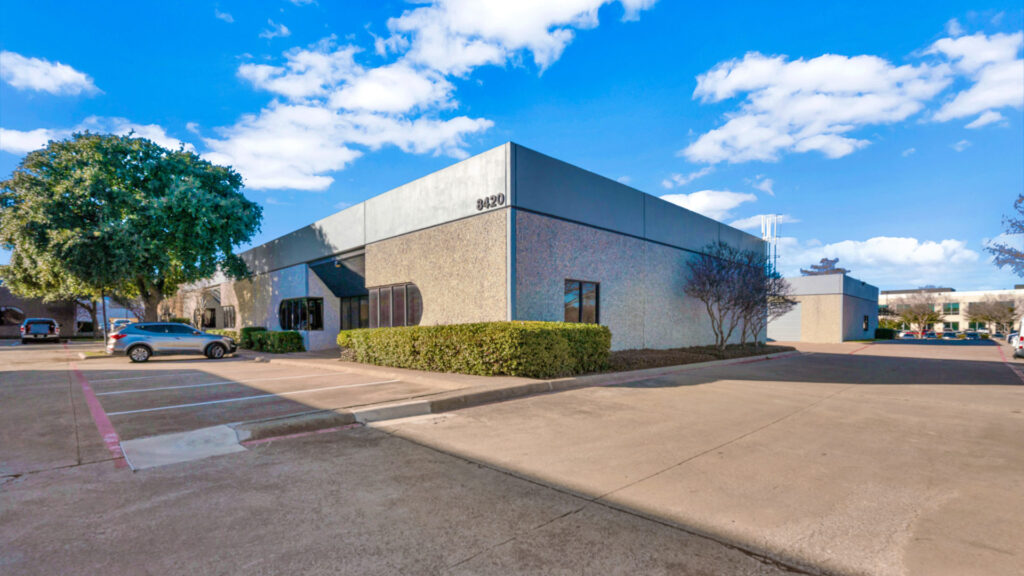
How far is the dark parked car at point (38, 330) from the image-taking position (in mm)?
32656

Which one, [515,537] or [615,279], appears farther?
[615,279]

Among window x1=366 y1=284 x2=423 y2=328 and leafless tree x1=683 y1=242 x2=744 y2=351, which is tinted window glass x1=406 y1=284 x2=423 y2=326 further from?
leafless tree x1=683 y1=242 x2=744 y2=351

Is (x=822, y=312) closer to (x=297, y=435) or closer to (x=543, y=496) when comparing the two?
(x=543, y=496)

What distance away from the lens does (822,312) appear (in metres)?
37.6

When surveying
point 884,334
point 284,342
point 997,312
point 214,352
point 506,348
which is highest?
point 506,348

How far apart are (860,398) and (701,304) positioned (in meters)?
12.2

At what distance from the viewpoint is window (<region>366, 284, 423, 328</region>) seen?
15.5 meters

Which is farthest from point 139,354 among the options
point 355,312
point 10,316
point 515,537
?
point 10,316

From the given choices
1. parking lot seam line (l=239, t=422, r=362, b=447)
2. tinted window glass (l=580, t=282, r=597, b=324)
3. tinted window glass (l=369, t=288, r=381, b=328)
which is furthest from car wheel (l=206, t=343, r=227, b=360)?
parking lot seam line (l=239, t=422, r=362, b=447)

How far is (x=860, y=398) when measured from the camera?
28.7 feet

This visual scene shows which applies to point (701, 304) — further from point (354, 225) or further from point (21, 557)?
point (21, 557)

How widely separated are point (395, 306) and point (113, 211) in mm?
15408

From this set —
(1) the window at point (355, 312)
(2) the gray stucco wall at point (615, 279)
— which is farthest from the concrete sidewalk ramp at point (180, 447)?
(1) the window at point (355, 312)

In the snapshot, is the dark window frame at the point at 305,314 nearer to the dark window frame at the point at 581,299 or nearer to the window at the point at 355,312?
the window at the point at 355,312
